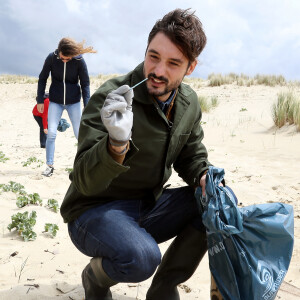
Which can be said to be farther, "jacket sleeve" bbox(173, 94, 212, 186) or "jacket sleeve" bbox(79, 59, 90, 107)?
"jacket sleeve" bbox(79, 59, 90, 107)

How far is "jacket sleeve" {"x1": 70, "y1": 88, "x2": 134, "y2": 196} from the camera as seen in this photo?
161cm

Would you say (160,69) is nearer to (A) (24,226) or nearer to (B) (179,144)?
(B) (179,144)

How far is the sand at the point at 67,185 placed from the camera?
2.40 metres

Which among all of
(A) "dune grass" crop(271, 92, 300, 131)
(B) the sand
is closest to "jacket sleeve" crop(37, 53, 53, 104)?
(B) the sand

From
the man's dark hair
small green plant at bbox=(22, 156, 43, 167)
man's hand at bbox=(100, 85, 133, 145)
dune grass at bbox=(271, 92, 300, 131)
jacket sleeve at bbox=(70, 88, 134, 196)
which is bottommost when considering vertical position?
small green plant at bbox=(22, 156, 43, 167)

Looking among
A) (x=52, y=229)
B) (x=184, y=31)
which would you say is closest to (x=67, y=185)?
(x=52, y=229)

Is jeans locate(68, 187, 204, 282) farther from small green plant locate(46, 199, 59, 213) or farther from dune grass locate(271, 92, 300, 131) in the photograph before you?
dune grass locate(271, 92, 300, 131)

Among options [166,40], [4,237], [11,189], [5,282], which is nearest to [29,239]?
[4,237]

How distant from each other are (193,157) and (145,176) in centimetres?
41

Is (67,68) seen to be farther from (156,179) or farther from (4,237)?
(156,179)

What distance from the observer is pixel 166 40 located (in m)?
1.98

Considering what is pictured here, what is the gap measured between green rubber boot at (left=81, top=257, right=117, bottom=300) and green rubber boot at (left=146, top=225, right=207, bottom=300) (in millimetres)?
283

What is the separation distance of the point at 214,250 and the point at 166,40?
1.06m

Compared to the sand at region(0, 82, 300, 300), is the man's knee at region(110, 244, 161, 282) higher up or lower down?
higher up
